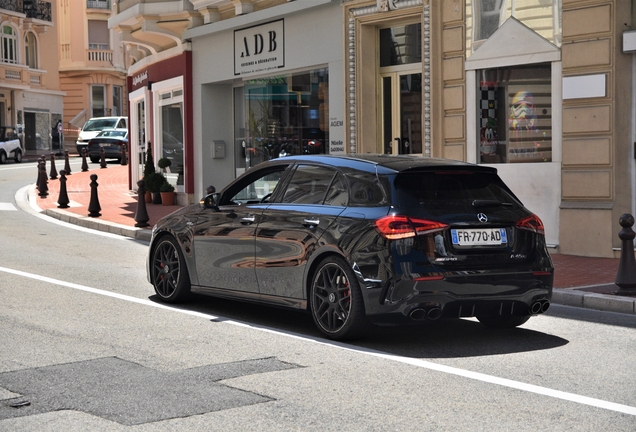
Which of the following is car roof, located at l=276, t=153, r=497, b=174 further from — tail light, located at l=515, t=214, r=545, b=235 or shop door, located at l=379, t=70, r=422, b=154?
shop door, located at l=379, t=70, r=422, b=154

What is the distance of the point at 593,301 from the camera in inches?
387

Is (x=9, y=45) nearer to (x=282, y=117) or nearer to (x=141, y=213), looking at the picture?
(x=282, y=117)

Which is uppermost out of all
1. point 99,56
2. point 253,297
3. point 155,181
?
point 99,56

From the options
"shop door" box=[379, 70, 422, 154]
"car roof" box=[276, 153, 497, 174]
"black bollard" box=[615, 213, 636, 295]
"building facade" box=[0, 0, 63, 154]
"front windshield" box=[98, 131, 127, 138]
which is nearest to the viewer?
"car roof" box=[276, 153, 497, 174]

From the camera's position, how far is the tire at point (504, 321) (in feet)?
27.6

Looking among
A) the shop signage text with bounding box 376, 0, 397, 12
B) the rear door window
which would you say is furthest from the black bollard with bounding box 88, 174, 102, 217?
the rear door window

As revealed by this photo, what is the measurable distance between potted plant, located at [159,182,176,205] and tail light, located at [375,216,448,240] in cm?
1684

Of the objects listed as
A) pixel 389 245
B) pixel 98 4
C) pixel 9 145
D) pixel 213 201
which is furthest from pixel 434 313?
pixel 98 4

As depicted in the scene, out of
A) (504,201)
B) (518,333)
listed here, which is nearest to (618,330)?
(518,333)

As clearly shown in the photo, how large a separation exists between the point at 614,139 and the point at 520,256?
6.33 metres

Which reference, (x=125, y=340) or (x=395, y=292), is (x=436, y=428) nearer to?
(x=395, y=292)

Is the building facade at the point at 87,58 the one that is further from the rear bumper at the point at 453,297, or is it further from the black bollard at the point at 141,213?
the rear bumper at the point at 453,297

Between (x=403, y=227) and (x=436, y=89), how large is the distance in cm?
877

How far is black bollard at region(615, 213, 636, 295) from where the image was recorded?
990 centimetres
